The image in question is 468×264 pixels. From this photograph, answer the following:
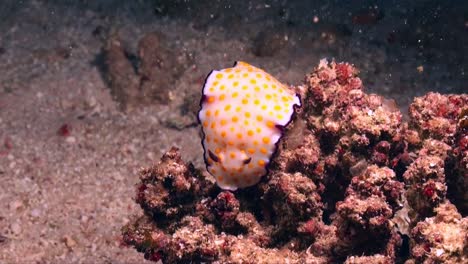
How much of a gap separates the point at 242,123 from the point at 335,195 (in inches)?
42.1

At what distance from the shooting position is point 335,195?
433 centimetres

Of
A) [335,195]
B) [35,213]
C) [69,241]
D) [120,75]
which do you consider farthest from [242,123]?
[120,75]

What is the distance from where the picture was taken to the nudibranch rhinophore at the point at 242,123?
4051mm

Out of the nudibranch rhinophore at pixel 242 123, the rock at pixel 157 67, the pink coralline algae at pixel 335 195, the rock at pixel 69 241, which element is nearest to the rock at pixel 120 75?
the rock at pixel 157 67

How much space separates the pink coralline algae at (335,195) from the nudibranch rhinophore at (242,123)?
165 mm

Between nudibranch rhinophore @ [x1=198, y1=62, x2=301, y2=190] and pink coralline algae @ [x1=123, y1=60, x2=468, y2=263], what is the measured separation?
6.5 inches

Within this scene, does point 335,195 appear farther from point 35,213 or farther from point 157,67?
point 157,67

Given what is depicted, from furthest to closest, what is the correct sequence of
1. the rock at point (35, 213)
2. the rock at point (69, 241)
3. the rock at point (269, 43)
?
the rock at point (269, 43) < the rock at point (35, 213) < the rock at point (69, 241)

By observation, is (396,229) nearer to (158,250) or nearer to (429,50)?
(158,250)

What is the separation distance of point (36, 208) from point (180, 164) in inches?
117

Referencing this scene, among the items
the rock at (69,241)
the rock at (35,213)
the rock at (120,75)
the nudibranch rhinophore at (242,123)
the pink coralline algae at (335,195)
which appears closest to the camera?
the pink coralline algae at (335,195)

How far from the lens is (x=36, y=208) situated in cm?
635

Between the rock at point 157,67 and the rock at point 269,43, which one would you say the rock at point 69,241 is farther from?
the rock at point 269,43

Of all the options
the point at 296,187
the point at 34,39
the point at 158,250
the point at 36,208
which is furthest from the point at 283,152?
the point at 34,39
